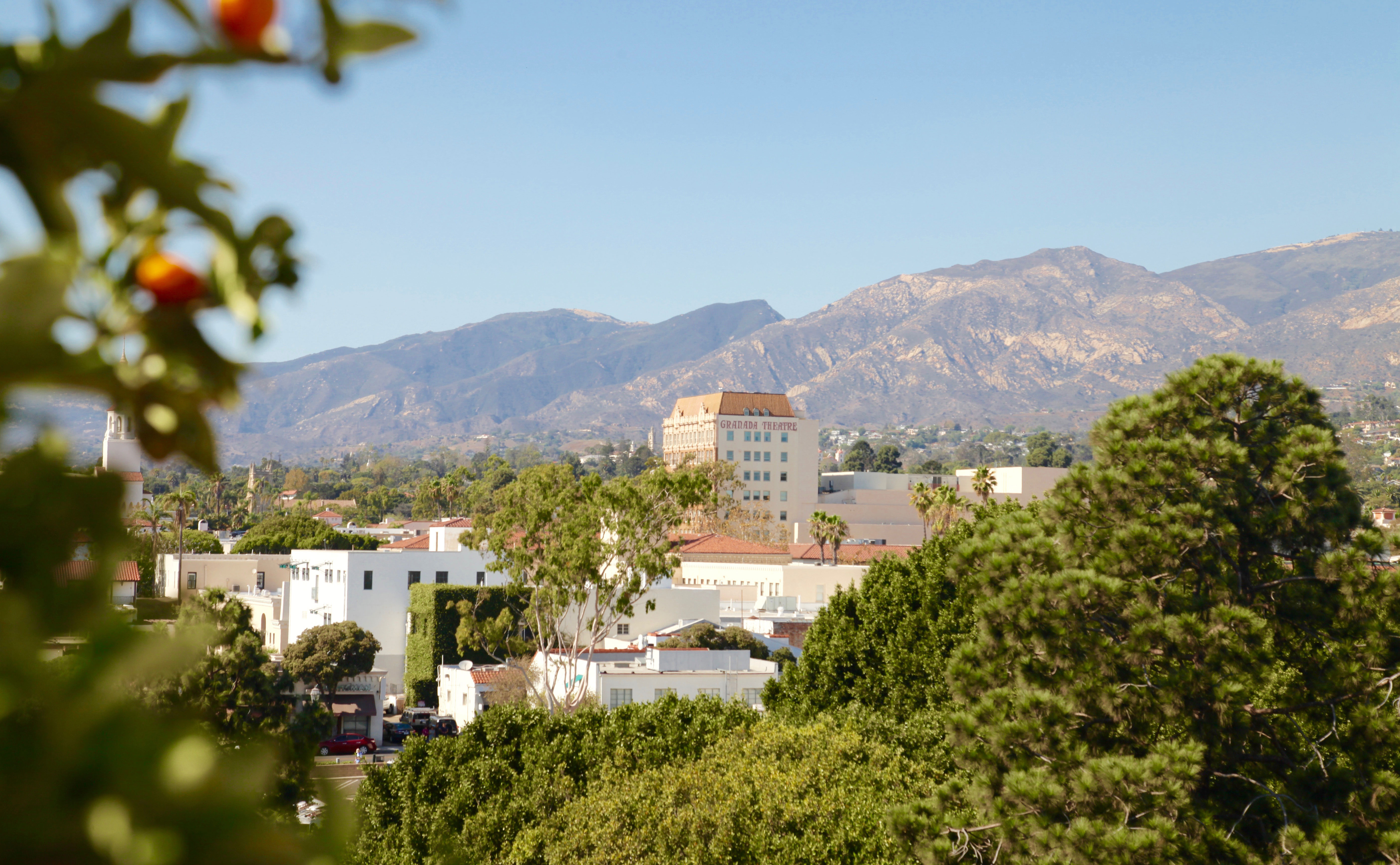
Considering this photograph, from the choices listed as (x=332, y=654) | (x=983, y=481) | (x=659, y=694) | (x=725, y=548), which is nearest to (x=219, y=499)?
(x=725, y=548)

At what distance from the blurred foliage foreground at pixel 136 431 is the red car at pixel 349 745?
38657 millimetres

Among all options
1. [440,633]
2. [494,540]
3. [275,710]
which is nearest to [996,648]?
[275,710]

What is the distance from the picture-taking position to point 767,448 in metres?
140

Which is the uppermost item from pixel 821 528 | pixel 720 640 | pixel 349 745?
pixel 821 528

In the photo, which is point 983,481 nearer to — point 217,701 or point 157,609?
point 217,701

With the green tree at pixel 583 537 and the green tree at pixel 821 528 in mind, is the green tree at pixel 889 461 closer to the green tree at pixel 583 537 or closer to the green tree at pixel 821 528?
the green tree at pixel 821 528

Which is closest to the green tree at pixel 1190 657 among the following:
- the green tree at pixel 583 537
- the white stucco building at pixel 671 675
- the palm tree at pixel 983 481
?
the green tree at pixel 583 537

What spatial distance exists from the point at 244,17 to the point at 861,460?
7120 inches

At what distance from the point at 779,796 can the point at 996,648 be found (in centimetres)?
523

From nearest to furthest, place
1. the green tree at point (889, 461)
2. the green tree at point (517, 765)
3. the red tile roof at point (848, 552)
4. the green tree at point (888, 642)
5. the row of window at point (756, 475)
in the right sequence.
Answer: the green tree at point (517, 765) → the green tree at point (888, 642) → the red tile roof at point (848, 552) → the row of window at point (756, 475) → the green tree at point (889, 461)

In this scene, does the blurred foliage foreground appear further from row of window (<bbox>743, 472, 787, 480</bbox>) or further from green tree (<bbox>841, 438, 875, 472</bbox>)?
green tree (<bbox>841, 438, 875, 472</bbox>)

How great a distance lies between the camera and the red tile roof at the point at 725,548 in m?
81.2

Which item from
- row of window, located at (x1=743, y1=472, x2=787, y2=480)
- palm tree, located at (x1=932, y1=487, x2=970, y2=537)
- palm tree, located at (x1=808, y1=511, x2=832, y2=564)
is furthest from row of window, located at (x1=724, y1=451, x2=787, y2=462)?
palm tree, located at (x1=932, y1=487, x2=970, y2=537)

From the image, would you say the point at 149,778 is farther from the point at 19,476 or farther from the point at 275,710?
the point at 275,710
